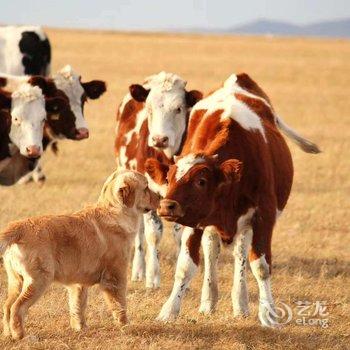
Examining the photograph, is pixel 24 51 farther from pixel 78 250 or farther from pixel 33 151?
pixel 78 250

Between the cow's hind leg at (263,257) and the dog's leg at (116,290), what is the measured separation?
1113 millimetres

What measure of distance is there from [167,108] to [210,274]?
5.69ft

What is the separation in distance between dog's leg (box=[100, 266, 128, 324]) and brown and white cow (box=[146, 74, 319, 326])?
0.52m

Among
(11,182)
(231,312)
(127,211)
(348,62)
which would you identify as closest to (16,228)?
(127,211)

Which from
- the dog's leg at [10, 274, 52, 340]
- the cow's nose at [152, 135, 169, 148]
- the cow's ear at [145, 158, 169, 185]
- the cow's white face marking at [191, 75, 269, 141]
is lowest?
the dog's leg at [10, 274, 52, 340]

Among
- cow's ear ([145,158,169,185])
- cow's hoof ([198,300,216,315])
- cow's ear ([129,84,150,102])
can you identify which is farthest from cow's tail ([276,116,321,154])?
cow's ear ([145,158,169,185])

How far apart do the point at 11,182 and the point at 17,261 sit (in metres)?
5.15

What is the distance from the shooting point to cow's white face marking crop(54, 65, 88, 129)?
11188 mm

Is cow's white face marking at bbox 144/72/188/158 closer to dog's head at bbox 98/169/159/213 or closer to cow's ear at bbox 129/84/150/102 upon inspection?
cow's ear at bbox 129/84/150/102

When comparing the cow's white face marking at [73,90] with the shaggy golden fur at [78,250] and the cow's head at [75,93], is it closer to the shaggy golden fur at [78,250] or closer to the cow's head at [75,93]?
the cow's head at [75,93]

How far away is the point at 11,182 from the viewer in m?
11.4

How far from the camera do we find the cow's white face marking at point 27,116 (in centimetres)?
1038

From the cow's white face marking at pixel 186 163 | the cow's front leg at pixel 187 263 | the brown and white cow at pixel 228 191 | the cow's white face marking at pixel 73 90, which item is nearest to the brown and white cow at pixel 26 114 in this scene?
the cow's white face marking at pixel 73 90

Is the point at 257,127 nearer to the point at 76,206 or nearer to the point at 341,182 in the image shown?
the point at 76,206
